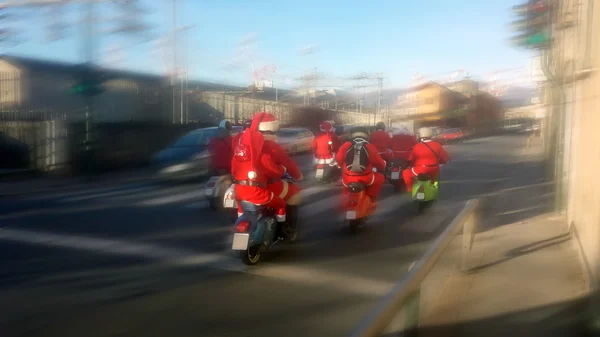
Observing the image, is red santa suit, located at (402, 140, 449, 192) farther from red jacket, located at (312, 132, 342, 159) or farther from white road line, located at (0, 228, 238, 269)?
red jacket, located at (312, 132, 342, 159)

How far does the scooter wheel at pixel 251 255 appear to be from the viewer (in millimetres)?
7645

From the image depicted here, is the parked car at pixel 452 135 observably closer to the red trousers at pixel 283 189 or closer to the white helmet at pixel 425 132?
the white helmet at pixel 425 132

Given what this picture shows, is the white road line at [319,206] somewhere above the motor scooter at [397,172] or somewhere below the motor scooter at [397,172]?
below

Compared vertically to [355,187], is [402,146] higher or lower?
higher

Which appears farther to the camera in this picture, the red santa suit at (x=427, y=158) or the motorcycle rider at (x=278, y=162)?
the red santa suit at (x=427, y=158)

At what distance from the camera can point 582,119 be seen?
7.71 metres

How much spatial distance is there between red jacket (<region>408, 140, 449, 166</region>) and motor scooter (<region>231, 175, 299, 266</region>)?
13.8 feet

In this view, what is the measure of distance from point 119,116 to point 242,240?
20725mm

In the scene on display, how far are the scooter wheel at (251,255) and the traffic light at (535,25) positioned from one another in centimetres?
662

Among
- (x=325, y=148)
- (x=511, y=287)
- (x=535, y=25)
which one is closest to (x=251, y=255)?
(x=511, y=287)

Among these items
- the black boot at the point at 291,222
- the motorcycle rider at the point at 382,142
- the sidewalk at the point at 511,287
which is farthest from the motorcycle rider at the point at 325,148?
the black boot at the point at 291,222

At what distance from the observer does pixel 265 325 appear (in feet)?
18.4

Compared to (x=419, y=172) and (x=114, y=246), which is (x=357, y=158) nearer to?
(x=419, y=172)

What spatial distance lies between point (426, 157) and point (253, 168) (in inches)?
192
